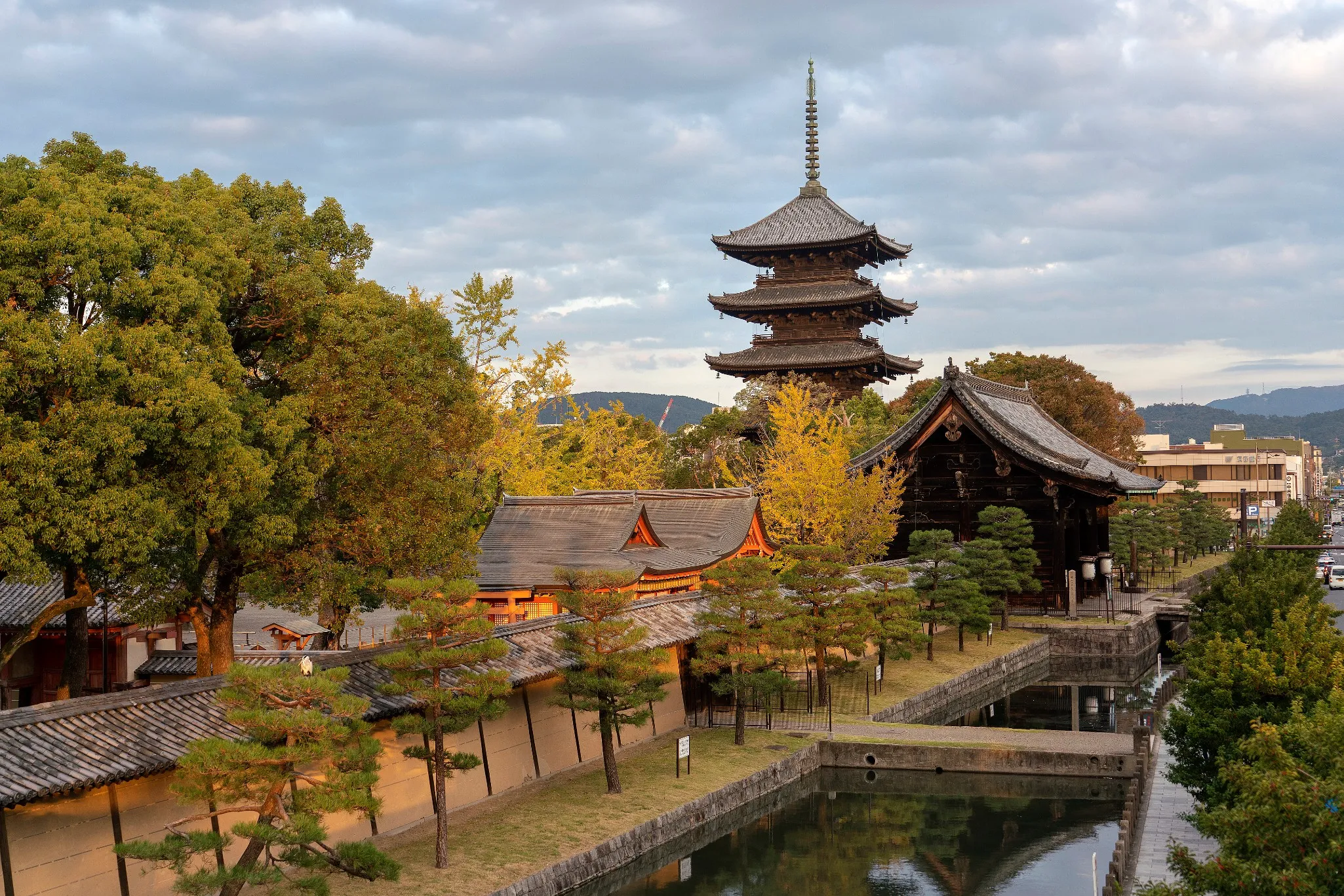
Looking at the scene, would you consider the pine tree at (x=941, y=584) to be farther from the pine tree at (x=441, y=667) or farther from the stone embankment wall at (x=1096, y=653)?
the pine tree at (x=441, y=667)

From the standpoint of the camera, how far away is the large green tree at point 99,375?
1792 cm

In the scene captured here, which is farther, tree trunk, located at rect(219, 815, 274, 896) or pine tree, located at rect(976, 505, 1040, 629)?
pine tree, located at rect(976, 505, 1040, 629)

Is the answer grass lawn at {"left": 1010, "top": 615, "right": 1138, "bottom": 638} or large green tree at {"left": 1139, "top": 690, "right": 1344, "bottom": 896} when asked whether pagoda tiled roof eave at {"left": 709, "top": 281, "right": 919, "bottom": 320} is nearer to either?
grass lawn at {"left": 1010, "top": 615, "right": 1138, "bottom": 638}

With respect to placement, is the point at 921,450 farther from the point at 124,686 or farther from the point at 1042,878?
the point at 124,686

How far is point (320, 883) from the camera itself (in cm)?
1564

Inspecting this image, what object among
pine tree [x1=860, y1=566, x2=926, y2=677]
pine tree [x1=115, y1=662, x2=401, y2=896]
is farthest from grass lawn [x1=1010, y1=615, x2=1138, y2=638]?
pine tree [x1=115, y1=662, x2=401, y2=896]

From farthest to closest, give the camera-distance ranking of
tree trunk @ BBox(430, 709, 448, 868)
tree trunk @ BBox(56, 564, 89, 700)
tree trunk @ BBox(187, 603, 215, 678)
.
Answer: tree trunk @ BBox(187, 603, 215, 678) < tree trunk @ BBox(56, 564, 89, 700) < tree trunk @ BBox(430, 709, 448, 868)

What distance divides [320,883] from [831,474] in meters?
35.1

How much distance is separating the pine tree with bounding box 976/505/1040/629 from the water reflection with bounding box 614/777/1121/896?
20.3 m

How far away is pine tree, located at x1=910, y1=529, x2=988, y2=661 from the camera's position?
41781 millimetres

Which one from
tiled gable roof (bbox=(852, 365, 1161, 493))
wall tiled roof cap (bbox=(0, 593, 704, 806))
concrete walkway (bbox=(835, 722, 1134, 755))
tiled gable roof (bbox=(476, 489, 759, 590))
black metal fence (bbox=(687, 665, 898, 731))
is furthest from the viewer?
tiled gable roof (bbox=(852, 365, 1161, 493))

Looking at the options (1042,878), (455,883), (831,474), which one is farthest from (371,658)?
(831,474)

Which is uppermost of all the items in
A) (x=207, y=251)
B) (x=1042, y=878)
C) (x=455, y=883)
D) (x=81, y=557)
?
(x=207, y=251)

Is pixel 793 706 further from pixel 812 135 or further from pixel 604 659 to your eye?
pixel 812 135
